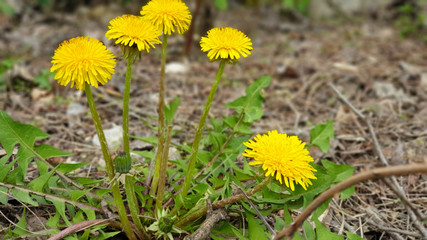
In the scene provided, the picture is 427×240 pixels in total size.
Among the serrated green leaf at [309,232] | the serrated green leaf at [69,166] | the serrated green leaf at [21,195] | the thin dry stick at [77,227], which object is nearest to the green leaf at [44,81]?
the serrated green leaf at [69,166]

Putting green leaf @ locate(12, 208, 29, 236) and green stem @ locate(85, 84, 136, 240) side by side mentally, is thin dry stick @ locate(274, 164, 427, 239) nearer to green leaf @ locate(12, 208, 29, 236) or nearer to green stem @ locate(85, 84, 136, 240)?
green stem @ locate(85, 84, 136, 240)

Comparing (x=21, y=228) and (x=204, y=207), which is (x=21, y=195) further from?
(x=204, y=207)

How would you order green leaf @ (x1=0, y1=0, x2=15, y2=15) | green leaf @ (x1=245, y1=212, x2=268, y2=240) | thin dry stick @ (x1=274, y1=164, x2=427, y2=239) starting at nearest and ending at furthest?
thin dry stick @ (x1=274, y1=164, x2=427, y2=239) → green leaf @ (x1=245, y1=212, x2=268, y2=240) → green leaf @ (x1=0, y1=0, x2=15, y2=15)

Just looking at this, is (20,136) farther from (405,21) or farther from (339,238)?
(405,21)

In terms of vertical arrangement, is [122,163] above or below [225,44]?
below

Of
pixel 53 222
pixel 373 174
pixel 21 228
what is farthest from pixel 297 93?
pixel 21 228

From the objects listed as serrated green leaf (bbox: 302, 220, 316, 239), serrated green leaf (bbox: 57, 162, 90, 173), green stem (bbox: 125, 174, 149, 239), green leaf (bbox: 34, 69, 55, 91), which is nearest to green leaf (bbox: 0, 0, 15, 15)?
green leaf (bbox: 34, 69, 55, 91)
